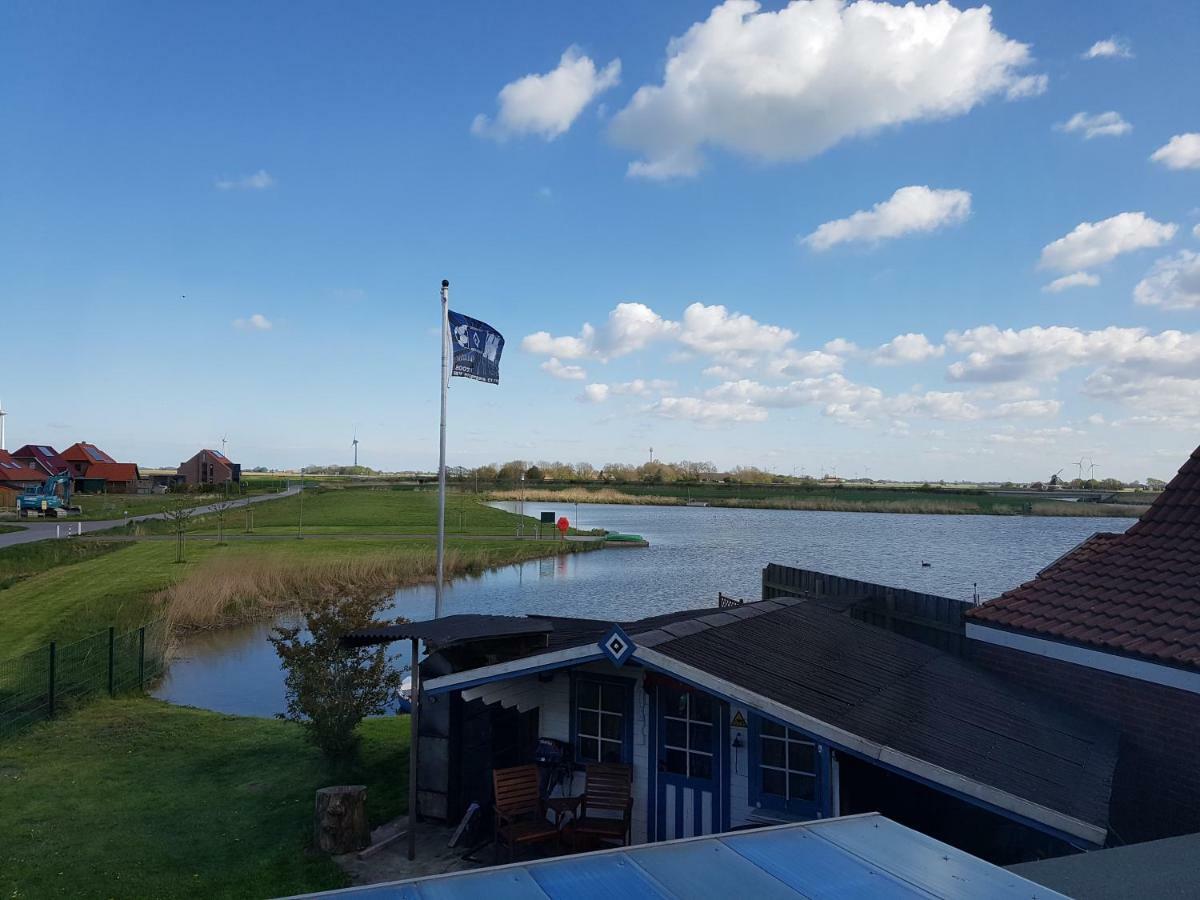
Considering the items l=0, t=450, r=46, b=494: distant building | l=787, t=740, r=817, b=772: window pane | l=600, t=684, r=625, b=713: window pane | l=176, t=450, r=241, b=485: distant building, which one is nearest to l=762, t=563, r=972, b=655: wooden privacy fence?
l=787, t=740, r=817, b=772: window pane

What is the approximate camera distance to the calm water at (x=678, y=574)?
21.9 meters

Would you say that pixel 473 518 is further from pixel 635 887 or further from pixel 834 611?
pixel 635 887

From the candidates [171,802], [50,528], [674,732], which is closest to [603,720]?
[674,732]

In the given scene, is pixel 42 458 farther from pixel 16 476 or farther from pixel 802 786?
pixel 802 786

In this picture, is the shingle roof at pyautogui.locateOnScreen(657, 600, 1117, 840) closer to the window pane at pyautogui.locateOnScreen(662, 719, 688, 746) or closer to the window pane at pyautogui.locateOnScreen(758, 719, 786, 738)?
the window pane at pyautogui.locateOnScreen(758, 719, 786, 738)

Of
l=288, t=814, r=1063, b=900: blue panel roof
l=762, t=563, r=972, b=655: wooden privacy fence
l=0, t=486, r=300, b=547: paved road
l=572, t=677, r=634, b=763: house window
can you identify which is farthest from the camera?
l=0, t=486, r=300, b=547: paved road

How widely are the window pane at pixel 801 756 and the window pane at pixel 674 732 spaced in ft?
3.69

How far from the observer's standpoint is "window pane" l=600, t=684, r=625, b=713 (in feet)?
30.3

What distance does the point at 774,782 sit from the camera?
8.52m

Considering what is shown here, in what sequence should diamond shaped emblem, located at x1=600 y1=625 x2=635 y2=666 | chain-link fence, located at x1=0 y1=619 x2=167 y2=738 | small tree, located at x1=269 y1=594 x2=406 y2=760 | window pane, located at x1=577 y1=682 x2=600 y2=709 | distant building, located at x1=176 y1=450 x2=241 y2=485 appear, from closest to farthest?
diamond shaped emblem, located at x1=600 y1=625 x2=635 y2=666 < window pane, located at x1=577 y1=682 x2=600 y2=709 < small tree, located at x1=269 y1=594 x2=406 y2=760 < chain-link fence, located at x1=0 y1=619 x2=167 y2=738 < distant building, located at x1=176 y1=450 x2=241 y2=485

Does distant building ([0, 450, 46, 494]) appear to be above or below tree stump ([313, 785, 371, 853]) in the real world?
above

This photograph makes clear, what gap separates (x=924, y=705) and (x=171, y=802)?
33.0 ft

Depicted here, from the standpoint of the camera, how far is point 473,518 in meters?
79.0

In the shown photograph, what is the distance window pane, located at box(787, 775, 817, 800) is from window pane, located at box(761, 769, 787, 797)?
2.6 inches
